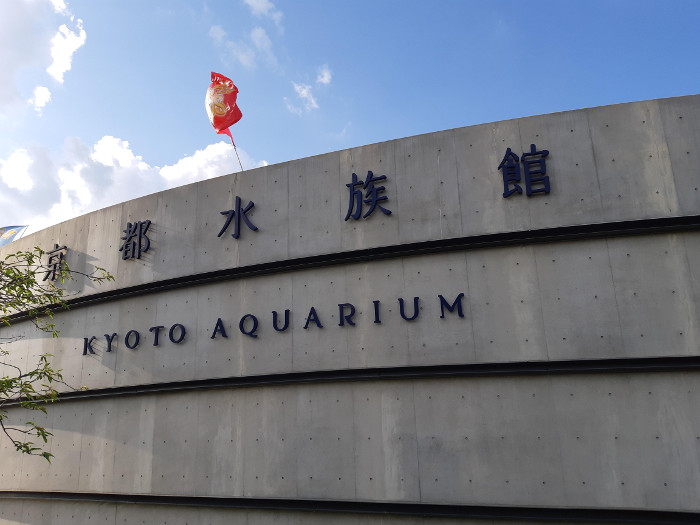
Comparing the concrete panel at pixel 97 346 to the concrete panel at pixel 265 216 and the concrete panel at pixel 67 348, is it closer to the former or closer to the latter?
the concrete panel at pixel 67 348

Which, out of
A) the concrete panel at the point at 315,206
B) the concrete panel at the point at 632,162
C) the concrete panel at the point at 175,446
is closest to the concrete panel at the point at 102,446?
the concrete panel at the point at 175,446

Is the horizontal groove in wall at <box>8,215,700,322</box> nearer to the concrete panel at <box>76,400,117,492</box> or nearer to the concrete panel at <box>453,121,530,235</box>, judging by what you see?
the concrete panel at <box>453,121,530,235</box>

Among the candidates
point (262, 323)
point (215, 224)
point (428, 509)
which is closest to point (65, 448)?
point (262, 323)

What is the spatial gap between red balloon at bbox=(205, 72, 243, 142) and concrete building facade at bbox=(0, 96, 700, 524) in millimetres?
2032

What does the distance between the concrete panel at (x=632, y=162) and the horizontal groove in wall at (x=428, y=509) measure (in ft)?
15.2

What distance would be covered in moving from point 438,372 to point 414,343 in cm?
65

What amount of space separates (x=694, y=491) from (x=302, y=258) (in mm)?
7462

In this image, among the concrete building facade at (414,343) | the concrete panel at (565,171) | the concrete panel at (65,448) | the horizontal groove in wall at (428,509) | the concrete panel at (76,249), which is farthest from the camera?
the concrete panel at (76,249)

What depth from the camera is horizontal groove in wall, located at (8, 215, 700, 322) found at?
898 cm

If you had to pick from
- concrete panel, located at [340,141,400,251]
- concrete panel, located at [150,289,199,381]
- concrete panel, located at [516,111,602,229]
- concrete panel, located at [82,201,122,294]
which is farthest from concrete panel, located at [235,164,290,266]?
concrete panel, located at [516,111,602,229]

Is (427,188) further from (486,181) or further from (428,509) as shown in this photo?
(428,509)

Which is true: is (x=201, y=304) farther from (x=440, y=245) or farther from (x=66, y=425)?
(x=440, y=245)

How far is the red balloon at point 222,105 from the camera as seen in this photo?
1340cm

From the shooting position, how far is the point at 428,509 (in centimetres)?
912
